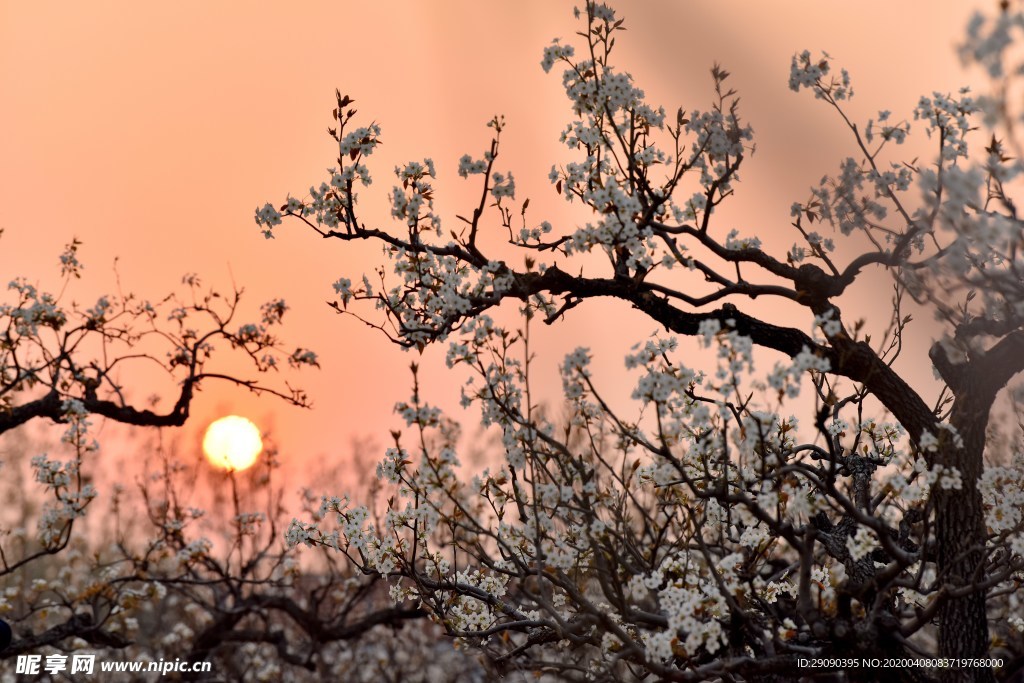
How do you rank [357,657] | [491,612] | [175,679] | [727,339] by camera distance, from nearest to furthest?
[727,339], [491,612], [175,679], [357,657]

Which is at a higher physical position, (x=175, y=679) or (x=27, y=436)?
(x=27, y=436)

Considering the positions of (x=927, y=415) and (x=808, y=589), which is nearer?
(x=808, y=589)

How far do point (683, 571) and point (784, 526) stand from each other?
1381 mm

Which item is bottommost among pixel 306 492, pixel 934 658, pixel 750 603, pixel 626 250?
pixel 934 658

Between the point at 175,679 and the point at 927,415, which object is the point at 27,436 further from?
the point at 927,415

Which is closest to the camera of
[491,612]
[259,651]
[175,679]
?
[491,612]

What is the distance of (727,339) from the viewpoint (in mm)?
4285

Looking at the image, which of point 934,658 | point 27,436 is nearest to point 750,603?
point 934,658

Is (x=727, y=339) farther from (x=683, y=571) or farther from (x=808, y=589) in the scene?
(x=683, y=571)

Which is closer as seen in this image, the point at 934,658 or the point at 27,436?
the point at 934,658

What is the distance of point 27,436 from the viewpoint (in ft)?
90.7

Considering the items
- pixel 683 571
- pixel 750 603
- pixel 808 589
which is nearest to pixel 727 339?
pixel 808 589

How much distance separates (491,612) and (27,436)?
2509cm

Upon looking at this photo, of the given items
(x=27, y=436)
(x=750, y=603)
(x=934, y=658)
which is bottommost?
(x=934, y=658)
